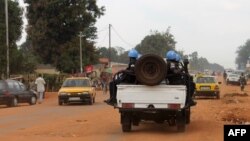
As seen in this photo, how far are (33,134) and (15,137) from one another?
79cm

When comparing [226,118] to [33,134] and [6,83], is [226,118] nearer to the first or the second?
[33,134]

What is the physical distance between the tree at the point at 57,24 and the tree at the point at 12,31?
6.50 metres

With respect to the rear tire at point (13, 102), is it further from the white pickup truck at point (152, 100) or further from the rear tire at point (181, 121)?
the rear tire at point (181, 121)

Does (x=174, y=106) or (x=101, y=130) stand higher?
(x=174, y=106)

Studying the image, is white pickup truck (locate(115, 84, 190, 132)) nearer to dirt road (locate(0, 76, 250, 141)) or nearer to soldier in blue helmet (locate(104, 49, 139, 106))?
soldier in blue helmet (locate(104, 49, 139, 106))

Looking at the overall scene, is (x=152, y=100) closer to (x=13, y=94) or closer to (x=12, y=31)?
(x=13, y=94)

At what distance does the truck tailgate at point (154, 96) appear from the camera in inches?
590

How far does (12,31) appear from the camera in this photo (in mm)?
50594

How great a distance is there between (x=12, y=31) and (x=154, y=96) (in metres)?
37.4

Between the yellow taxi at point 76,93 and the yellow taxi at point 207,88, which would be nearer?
the yellow taxi at point 76,93

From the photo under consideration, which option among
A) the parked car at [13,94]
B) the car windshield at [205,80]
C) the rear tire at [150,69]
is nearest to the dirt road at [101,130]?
the rear tire at [150,69]

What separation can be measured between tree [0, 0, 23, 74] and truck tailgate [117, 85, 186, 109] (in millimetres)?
27296

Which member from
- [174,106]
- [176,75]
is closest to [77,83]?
[176,75]

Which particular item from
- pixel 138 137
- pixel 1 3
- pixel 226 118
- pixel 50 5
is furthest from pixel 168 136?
pixel 50 5
